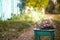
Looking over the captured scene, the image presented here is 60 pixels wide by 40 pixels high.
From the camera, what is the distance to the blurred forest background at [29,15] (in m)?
Result: 5.18

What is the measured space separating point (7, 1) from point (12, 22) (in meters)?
0.55

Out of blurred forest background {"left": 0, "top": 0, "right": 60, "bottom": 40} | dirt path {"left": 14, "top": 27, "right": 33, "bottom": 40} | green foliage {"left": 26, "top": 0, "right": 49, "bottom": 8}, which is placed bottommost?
dirt path {"left": 14, "top": 27, "right": 33, "bottom": 40}

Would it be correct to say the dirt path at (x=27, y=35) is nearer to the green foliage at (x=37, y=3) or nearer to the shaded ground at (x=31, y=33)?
the shaded ground at (x=31, y=33)

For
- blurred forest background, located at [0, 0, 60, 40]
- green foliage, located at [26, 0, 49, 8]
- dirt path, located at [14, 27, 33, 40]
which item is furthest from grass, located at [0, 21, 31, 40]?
green foliage, located at [26, 0, 49, 8]

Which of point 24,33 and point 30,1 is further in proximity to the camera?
point 30,1

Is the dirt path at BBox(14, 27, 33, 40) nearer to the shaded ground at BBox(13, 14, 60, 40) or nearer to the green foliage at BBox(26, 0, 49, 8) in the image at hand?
the shaded ground at BBox(13, 14, 60, 40)

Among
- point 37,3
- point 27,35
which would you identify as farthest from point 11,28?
point 37,3

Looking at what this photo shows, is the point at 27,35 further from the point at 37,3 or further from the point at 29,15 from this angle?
the point at 37,3

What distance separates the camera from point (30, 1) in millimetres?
5488

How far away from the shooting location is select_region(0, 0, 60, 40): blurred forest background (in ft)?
17.0

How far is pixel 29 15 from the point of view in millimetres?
5551

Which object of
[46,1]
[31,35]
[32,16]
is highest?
[46,1]

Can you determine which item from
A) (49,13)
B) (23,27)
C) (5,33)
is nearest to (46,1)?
(49,13)

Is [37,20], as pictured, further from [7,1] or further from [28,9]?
[7,1]
